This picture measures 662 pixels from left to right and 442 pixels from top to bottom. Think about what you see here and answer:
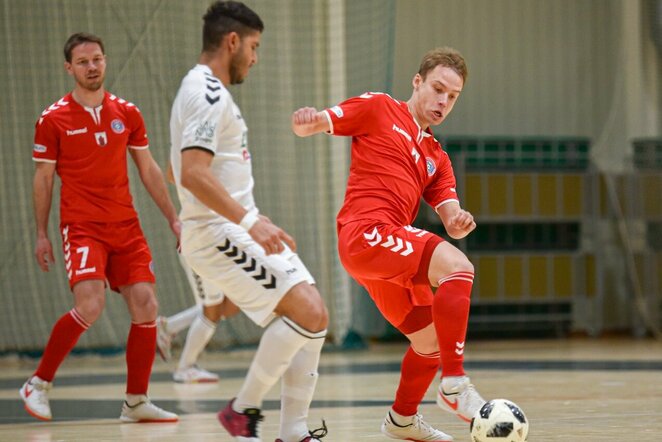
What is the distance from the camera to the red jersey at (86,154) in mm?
5688

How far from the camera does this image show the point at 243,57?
3977mm

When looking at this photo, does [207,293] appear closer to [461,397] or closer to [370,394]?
[370,394]

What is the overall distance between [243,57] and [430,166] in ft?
3.68

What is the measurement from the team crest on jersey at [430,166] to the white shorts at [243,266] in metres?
0.97

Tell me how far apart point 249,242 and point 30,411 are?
2223mm

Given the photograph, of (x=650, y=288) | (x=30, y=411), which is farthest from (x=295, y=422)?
(x=650, y=288)

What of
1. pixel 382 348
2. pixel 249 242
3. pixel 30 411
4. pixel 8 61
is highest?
pixel 8 61

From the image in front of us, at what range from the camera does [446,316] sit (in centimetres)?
412

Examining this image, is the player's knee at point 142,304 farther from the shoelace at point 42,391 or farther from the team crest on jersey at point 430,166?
the team crest on jersey at point 430,166

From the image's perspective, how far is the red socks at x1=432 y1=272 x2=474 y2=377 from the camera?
4109 mm

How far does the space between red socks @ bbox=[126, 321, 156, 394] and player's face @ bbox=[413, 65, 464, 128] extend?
198 centimetres

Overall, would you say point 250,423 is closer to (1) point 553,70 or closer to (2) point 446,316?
(2) point 446,316

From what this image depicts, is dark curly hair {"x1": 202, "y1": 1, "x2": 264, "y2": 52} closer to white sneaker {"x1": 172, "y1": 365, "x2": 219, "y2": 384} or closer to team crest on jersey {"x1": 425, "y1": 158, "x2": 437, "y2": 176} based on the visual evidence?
team crest on jersey {"x1": 425, "y1": 158, "x2": 437, "y2": 176}

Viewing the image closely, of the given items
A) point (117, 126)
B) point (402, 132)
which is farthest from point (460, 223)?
point (117, 126)
